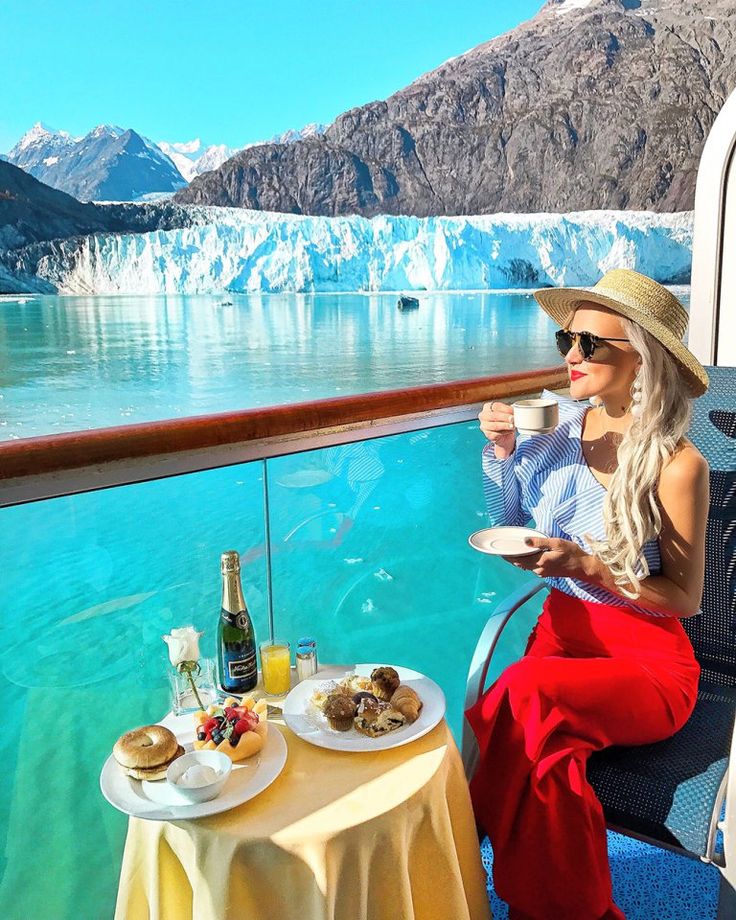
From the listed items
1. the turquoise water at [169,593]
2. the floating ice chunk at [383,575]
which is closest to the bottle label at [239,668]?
the turquoise water at [169,593]

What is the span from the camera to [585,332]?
1338 mm

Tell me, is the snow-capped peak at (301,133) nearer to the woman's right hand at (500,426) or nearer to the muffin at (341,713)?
the woman's right hand at (500,426)

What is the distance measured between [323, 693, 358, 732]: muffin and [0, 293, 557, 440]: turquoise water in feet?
72.2

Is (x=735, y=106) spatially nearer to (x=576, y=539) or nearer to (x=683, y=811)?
(x=576, y=539)

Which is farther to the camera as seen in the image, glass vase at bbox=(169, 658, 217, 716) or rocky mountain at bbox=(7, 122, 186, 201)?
rocky mountain at bbox=(7, 122, 186, 201)

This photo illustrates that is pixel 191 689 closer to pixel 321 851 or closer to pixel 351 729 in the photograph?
pixel 351 729

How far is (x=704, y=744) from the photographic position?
122cm

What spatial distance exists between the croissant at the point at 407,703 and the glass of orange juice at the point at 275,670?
213 millimetres

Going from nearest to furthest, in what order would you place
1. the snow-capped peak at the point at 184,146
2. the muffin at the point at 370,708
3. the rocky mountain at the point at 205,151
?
the muffin at the point at 370,708, the snow-capped peak at the point at 184,146, the rocky mountain at the point at 205,151

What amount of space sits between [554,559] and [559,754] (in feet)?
0.99

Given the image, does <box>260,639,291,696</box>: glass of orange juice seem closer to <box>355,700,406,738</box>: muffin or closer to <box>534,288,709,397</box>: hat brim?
<box>355,700,406,738</box>: muffin

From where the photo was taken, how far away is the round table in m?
0.89

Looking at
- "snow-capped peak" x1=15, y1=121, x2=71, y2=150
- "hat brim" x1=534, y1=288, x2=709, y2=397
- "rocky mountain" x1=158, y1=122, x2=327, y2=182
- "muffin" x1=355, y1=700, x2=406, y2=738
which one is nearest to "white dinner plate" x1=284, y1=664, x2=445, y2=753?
"muffin" x1=355, y1=700, x2=406, y2=738

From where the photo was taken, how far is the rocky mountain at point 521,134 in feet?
112
